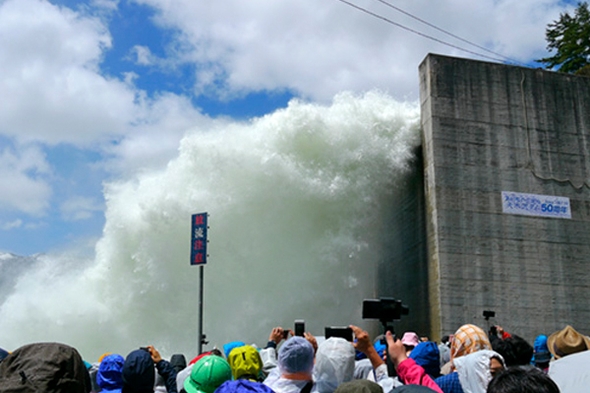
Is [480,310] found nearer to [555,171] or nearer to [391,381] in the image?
[555,171]

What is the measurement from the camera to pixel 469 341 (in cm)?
470

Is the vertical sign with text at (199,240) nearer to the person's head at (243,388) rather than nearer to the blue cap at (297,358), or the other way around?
Answer: the blue cap at (297,358)

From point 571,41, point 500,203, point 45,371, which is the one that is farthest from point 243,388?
point 571,41

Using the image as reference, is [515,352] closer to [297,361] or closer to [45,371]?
[297,361]

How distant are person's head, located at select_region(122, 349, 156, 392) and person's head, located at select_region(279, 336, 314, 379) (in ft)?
3.37

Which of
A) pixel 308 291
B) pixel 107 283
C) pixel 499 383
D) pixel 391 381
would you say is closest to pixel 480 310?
pixel 308 291

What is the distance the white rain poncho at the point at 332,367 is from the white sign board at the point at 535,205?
19.9 m

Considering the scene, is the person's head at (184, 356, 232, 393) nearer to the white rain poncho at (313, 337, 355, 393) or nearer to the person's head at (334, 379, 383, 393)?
the white rain poncho at (313, 337, 355, 393)

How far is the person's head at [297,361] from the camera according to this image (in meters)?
4.22

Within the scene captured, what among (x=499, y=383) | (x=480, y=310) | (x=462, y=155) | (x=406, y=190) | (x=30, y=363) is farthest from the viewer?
(x=406, y=190)

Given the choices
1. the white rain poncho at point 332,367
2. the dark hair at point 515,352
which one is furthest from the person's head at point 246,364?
the dark hair at point 515,352

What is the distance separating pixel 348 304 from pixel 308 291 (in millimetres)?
1983

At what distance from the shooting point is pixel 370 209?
80.5 feet

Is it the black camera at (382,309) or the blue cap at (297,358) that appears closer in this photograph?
the blue cap at (297,358)
